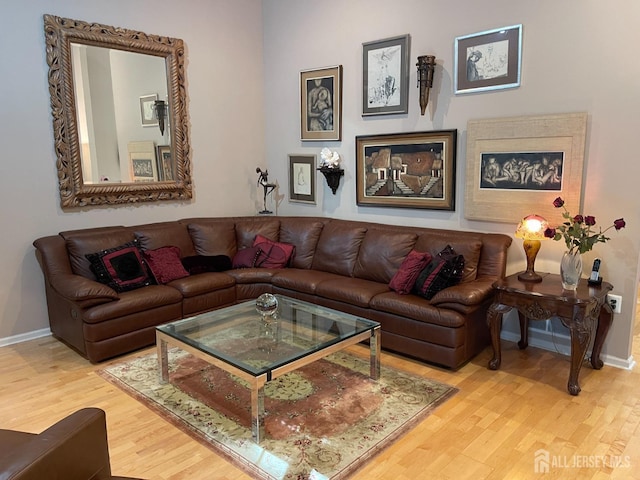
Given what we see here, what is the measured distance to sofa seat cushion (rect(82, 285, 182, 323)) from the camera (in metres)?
3.41

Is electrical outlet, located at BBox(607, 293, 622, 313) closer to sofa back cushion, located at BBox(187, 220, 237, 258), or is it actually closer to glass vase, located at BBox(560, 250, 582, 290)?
glass vase, located at BBox(560, 250, 582, 290)

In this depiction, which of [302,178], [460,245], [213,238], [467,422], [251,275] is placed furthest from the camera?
[302,178]

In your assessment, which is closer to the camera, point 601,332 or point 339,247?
point 601,332

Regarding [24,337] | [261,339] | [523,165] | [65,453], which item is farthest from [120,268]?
[523,165]

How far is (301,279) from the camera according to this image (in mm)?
4180

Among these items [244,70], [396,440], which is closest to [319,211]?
[244,70]

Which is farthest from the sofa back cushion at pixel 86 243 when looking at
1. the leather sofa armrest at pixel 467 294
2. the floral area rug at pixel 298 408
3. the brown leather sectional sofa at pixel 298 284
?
the leather sofa armrest at pixel 467 294

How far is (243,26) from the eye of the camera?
5203mm

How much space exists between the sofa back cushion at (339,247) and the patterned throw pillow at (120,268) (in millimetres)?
1588

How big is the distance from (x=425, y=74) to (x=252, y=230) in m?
2.29

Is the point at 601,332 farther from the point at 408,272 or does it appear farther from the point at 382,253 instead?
the point at 382,253

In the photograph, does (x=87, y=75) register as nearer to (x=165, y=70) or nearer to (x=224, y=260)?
(x=165, y=70)

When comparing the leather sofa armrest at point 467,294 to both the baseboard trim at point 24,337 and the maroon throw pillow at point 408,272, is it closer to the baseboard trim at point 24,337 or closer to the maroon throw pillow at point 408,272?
the maroon throw pillow at point 408,272

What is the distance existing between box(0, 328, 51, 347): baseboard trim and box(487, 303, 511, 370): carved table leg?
363 centimetres
